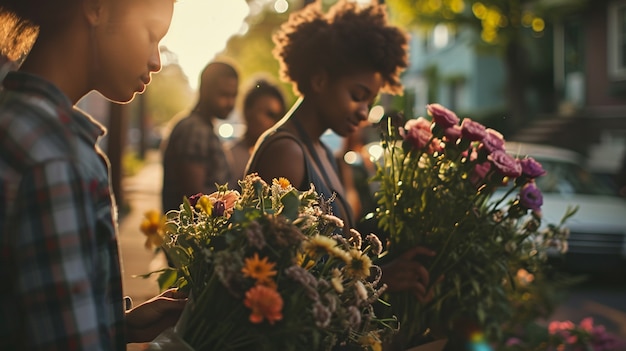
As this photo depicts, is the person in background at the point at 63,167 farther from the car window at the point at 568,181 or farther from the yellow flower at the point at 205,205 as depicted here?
the car window at the point at 568,181

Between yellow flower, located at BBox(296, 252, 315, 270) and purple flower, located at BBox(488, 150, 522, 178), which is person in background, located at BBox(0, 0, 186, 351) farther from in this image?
purple flower, located at BBox(488, 150, 522, 178)

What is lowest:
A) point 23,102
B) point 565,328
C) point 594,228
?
point 594,228

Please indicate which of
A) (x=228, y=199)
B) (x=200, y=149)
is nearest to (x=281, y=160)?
(x=228, y=199)

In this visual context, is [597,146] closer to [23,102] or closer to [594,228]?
[594,228]

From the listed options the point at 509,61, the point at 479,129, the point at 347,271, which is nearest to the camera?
the point at 347,271

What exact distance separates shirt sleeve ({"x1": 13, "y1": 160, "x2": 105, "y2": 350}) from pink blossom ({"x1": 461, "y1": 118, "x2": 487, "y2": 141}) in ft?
6.23

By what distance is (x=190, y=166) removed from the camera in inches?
196

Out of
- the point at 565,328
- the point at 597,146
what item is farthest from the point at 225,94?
the point at 597,146

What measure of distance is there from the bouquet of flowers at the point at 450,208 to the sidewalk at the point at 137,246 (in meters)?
0.88

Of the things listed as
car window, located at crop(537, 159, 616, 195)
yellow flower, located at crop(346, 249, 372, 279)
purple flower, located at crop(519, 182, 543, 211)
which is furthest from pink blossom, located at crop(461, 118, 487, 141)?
car window, located at crop(537, 159, 616, 195)

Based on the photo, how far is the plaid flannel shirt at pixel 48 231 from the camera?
132 cm

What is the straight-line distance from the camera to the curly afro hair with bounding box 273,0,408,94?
320cm

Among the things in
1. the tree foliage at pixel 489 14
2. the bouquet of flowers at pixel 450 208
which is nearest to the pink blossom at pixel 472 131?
the bouquet of flowers at pixel 450 208

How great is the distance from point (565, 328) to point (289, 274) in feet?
10.5
